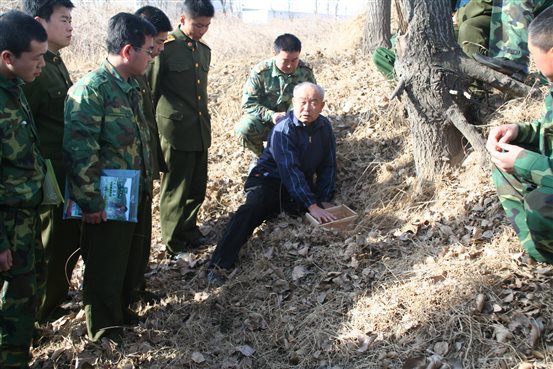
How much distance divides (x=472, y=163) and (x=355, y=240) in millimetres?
1293

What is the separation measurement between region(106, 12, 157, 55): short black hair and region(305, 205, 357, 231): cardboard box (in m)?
2.23

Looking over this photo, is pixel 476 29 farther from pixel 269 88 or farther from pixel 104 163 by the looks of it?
pixel 104 163

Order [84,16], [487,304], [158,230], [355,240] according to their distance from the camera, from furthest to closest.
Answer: [84,16] → [158,230] → [355,240] → [487,304]

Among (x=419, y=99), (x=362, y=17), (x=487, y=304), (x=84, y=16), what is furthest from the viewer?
(x=84, y=16)

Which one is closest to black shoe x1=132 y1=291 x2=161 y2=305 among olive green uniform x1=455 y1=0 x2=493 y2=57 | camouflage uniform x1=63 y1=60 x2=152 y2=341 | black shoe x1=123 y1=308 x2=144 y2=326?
black shoe x1=123 y1=308 x2=144 y2=326

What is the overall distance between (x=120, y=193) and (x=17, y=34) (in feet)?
3.78

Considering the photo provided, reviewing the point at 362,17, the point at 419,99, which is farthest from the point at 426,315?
the point at 362,17

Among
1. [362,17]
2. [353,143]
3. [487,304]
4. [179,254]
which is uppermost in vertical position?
[362,17]

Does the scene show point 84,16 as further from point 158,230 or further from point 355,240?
point 355,240

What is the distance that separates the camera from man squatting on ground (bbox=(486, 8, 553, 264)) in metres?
3.41

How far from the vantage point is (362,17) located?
36.6 ft

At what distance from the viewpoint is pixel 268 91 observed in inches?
260

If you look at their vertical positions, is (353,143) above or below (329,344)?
above

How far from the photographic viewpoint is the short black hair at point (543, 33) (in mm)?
3484
